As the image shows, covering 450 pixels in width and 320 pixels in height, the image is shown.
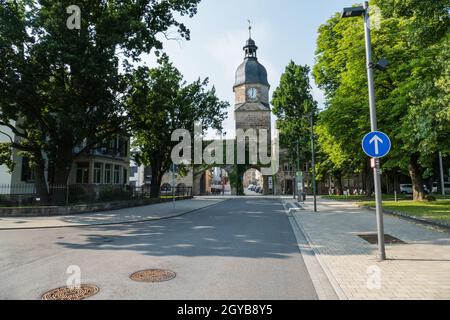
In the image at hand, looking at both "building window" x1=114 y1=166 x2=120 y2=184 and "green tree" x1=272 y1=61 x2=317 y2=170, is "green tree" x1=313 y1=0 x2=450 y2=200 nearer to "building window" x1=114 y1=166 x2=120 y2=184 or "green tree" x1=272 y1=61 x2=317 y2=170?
"green tree" x1=272 y1=61 x2=317 y2=170

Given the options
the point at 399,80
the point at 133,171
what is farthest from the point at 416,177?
the point at 133,171

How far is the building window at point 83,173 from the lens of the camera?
102ft

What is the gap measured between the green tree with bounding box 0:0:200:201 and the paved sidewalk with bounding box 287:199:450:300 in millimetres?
13647

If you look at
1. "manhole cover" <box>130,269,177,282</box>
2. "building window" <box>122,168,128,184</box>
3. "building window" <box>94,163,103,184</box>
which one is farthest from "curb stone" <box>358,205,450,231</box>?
"building window" <box>122,168,128,184</box>

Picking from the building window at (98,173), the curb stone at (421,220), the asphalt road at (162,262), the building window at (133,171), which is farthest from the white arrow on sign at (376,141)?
the building window at (133,171)

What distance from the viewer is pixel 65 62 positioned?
51.4 ft

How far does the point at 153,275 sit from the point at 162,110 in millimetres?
16461

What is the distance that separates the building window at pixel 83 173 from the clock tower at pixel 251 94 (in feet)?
120

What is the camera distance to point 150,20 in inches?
791

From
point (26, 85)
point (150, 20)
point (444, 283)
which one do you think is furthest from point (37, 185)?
point (444, 283)

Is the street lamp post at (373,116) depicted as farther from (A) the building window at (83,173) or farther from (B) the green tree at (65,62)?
(A) the building window at (83,173)
